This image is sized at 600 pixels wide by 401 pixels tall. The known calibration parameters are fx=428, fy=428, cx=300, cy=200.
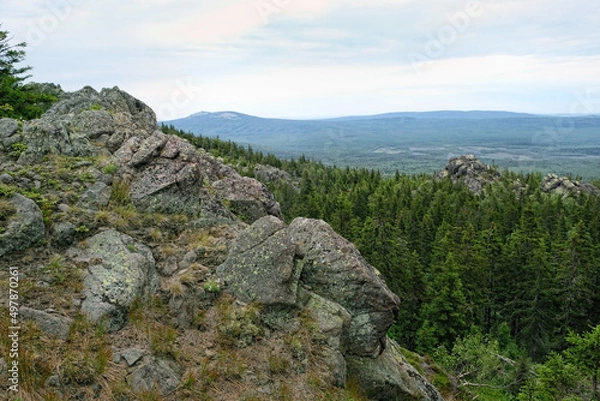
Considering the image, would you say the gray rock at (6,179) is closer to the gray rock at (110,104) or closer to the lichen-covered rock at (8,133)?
the lichen-covered rock at (8,133)

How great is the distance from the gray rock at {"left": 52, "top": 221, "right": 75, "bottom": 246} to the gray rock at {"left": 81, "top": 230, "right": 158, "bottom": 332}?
1.83 feet

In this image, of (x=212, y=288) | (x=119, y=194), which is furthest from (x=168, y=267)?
(x=119, y=194)

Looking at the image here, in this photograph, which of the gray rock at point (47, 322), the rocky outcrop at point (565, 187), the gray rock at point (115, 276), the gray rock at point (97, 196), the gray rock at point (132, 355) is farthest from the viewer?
the rocky outcrop at point (565, 187)

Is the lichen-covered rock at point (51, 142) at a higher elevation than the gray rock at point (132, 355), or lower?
higher

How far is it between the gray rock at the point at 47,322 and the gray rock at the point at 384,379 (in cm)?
809

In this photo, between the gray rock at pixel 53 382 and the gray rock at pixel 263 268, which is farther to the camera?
the gray rock at pixel 263 268

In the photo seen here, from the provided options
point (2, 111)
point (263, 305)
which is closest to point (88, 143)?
point (263, 305)

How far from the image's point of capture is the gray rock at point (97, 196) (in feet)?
48.0

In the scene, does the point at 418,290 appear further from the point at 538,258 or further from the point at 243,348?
the point at 243,348

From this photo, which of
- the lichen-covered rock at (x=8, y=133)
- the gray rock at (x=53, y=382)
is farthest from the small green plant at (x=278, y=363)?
the lichen-covered rock at (x=8, y=133)

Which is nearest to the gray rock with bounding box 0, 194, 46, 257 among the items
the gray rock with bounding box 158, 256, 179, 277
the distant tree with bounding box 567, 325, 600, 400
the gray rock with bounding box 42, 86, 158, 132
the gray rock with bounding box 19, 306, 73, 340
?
the gray rock with bounding box 19, 306, 73, 340

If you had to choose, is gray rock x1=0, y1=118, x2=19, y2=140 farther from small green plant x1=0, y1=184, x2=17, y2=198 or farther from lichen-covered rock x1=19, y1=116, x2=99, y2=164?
small green plant x1=0, y1=184, x2=17, y2=198

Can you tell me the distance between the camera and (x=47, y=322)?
10.6 m

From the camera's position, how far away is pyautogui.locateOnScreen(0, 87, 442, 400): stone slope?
1074cm
